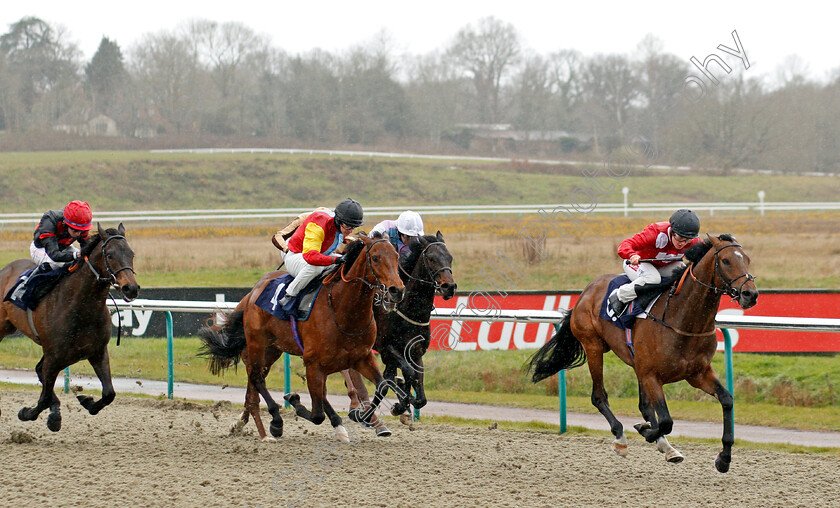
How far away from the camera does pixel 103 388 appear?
19.9 ft

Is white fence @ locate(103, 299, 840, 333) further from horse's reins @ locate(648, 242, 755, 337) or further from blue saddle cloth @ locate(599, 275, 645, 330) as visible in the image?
horse's reins @ locate(648, 242, 755, 337)

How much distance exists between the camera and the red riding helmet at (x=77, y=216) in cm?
634

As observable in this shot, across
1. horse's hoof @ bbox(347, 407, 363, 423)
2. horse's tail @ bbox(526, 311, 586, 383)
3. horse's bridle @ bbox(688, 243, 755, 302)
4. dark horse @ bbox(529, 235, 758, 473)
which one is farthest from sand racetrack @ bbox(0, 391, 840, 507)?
horse's bridle @ bbox(688, 243, 755, 302)

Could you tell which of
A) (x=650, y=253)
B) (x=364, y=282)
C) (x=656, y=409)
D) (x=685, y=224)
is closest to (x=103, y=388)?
(x=364, y=282)

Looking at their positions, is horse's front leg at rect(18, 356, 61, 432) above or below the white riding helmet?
below

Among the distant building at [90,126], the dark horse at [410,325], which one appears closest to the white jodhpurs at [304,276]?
the dark horse at [410,325]

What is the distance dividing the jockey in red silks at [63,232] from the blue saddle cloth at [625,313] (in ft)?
12.8

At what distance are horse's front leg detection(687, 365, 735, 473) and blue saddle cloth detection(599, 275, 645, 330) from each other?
56 cm

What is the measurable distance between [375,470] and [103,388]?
2.15 meters

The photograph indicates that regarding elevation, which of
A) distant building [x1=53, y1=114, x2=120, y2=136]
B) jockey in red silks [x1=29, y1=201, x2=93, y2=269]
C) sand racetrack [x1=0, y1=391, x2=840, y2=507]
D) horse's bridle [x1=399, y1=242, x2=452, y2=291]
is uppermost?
distant building [x1=53, y1=114, x2=120, y2=136]

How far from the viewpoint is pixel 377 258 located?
18.0 ft

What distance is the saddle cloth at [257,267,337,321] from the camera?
19.8ft

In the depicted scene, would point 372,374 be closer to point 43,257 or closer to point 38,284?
point 38,284

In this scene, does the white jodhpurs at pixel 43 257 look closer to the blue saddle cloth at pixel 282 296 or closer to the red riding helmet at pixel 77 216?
the red riding helmet at pixel 77 216
